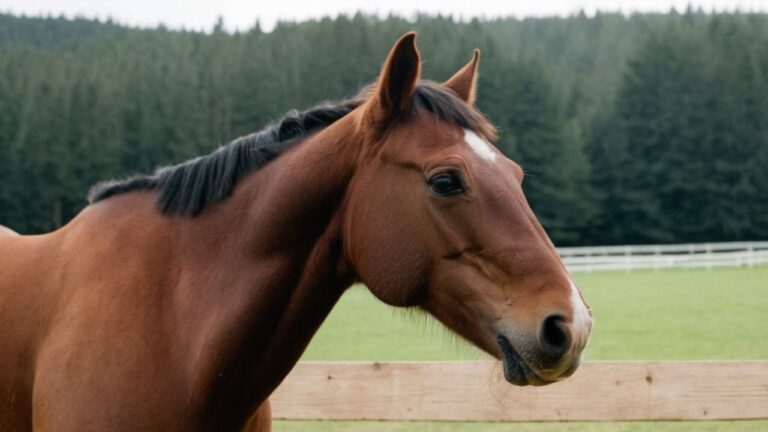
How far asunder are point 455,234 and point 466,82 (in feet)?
2.66

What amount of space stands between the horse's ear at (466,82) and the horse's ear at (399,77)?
37 centimetres

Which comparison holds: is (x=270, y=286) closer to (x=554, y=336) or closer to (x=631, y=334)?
(x=554, y=336)

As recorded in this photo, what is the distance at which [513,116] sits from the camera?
56.6 m

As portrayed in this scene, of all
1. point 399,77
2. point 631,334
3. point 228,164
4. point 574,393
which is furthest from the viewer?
point 631,334

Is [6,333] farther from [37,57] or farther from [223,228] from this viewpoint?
[37,57]

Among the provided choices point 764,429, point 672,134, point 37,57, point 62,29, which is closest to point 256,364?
point 764,429

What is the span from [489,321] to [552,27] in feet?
346

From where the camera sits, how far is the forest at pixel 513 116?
1993 inches

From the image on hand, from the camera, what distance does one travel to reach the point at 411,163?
280 centimetres

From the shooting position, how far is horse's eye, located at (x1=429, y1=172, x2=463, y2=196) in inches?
106

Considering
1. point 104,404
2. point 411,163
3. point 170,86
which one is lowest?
point 170,86

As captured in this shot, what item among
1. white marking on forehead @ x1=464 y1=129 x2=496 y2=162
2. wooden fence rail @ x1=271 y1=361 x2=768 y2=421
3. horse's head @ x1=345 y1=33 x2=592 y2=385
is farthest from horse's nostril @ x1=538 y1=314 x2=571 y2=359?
wooden fence rail @ x1=271 y1=361 x2=768 y2=421

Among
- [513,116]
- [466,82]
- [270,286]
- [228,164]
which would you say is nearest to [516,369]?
[270,286]

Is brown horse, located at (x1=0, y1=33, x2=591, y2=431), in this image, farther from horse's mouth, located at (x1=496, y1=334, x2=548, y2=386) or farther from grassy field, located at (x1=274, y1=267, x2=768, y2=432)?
grassy field, located at (x1=274, y1=267, x2=768, y2=432)
